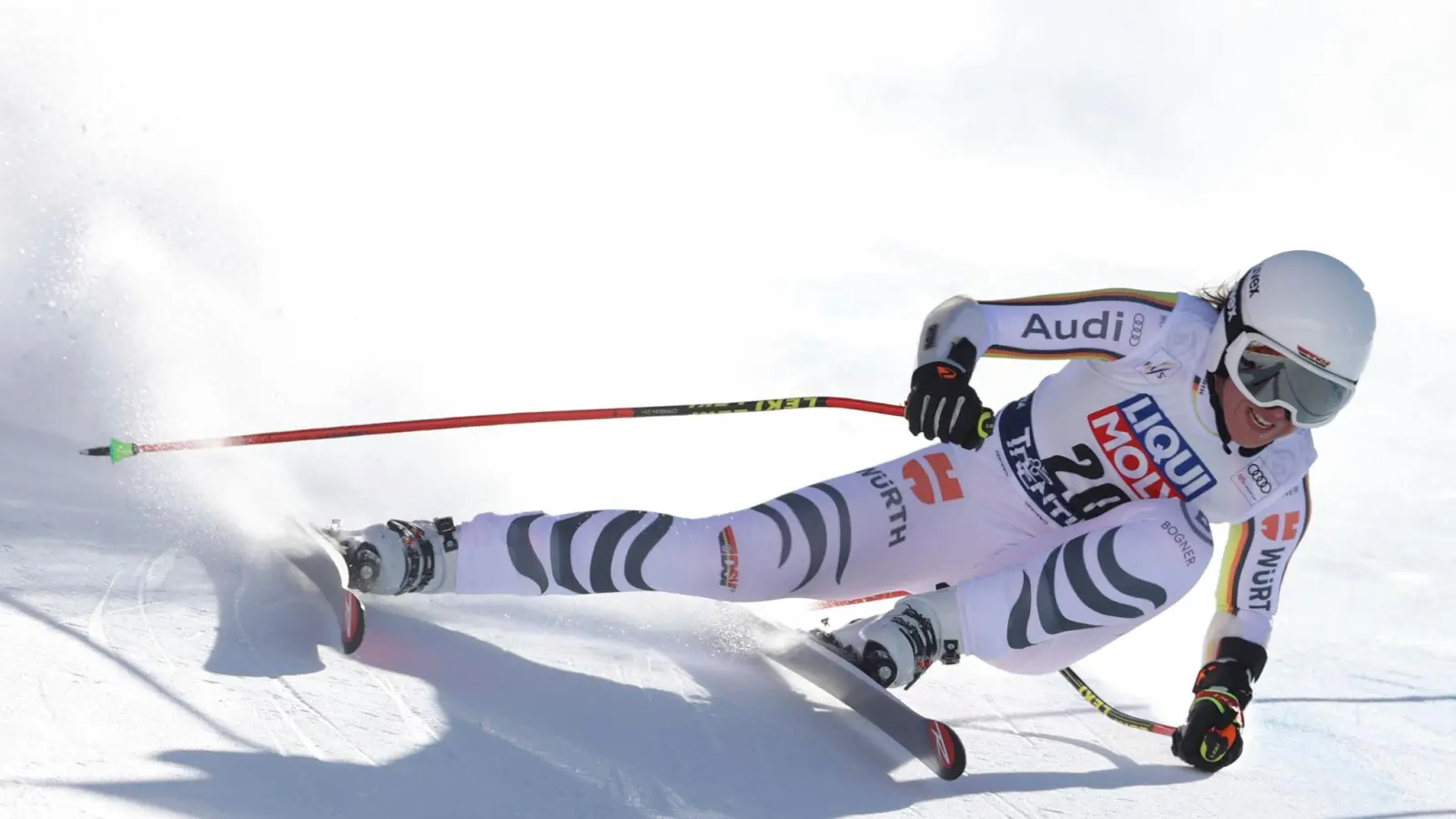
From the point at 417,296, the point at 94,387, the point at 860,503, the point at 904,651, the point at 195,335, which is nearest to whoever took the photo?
the point at 904,651

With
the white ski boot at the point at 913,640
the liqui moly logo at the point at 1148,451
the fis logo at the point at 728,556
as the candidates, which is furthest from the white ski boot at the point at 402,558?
the liqui moly logo at the point at 1148,451

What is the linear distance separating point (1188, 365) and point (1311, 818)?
1100 millimetres

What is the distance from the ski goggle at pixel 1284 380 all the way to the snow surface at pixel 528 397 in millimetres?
945

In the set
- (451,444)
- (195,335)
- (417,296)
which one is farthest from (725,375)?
(195,335)

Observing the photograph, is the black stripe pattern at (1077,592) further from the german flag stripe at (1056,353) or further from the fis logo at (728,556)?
the fis logo at (728,556)

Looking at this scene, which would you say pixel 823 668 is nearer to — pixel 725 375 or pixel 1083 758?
pixel 1083 758

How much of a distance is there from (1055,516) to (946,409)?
0.58 meters

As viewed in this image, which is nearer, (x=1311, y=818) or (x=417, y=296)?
(x=1311, y=818)

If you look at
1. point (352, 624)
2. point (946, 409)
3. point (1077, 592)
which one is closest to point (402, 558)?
point (352, 624)

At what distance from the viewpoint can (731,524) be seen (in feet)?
10.3

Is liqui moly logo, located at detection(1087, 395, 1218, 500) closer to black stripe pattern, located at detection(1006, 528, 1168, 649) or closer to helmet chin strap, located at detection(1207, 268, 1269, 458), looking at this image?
helmet chin strap, located at detection(1207, 268, 1269, 458)

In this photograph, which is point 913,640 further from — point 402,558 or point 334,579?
point 334,579

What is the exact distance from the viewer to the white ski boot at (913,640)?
307 centimetres

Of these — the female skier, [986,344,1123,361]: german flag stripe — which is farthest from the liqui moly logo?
[986,344,1123,361]: german flag stripe
